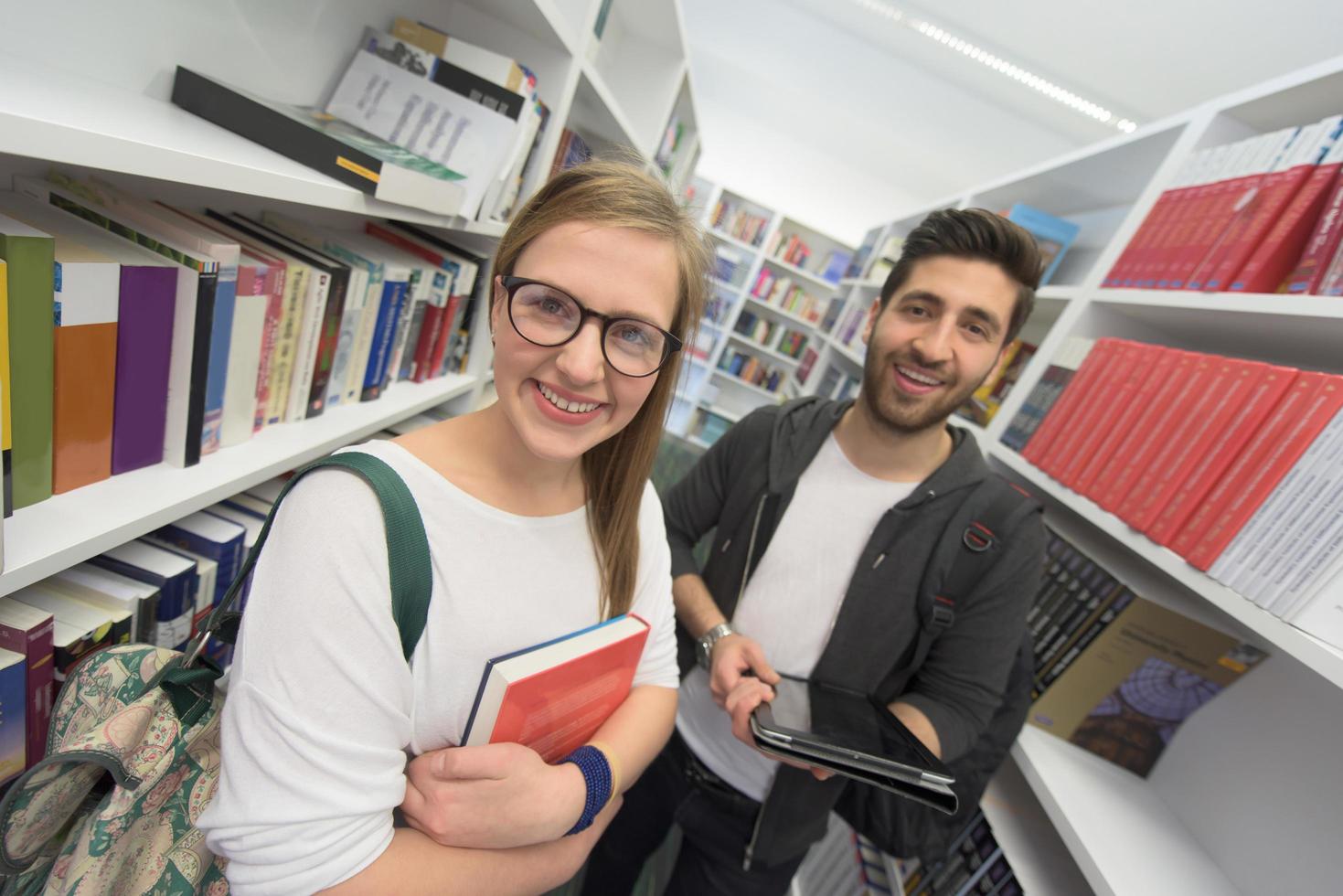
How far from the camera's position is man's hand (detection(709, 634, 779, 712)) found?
3.41 feet

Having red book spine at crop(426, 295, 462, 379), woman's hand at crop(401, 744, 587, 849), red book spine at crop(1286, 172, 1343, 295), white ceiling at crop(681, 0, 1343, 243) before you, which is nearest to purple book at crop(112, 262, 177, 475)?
woman's hand at crop(401, 744, 587, 849)

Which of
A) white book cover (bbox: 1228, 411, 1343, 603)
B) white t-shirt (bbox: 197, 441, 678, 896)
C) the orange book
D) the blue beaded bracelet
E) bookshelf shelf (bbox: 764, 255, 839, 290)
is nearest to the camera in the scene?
white t-shirt (bbox: 197, 441, 678, 896)

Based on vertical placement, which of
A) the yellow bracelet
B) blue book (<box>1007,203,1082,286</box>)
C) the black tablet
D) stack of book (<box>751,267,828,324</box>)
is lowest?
the yellow bracelet

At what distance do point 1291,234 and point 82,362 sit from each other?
1.89 meters

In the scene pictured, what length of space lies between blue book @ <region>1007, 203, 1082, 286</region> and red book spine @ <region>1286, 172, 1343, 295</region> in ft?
4.05

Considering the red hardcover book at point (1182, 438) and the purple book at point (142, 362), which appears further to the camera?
the red hardcover book at point (1182, 438)

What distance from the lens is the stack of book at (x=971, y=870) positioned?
44.4 inches

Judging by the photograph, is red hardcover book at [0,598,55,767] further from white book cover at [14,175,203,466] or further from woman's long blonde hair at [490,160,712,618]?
woman's long blonde hair at [490,160,712,618]

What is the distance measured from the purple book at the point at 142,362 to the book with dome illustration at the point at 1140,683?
1.69 metres

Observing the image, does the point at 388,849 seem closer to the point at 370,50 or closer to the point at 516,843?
the point at 516,843

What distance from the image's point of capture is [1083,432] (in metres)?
1.32

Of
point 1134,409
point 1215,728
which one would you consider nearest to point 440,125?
point 1134,409

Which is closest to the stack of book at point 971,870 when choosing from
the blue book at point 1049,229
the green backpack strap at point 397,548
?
the green backpack strap at point 397,548

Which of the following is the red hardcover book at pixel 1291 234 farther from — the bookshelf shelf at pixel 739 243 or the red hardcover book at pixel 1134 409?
the bookshelf shelf at pixel 739 243
